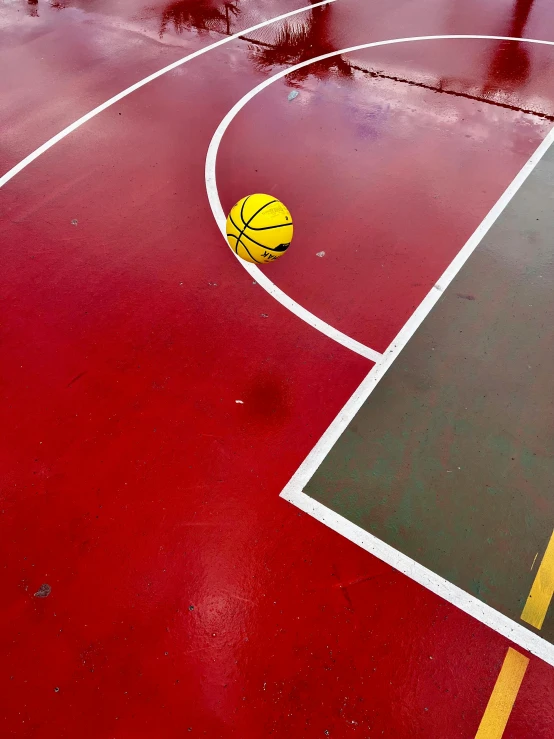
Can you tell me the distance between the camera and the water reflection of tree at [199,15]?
1220 cm

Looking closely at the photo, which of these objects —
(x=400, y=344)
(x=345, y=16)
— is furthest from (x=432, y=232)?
(x=345, y=16)

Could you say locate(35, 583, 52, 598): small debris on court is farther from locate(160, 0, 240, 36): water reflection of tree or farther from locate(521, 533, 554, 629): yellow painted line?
locate(160, 0, 240, 36): water reflection of tree

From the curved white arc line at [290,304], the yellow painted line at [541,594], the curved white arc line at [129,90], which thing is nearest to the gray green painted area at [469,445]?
the yellow painted line at [541,594]

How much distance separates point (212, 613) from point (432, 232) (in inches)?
233

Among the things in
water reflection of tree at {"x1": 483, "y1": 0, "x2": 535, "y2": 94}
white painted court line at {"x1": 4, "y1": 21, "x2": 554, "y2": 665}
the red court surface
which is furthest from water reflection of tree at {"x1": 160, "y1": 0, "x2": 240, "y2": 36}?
water reflection of tree at {"x1": 483, "y1": 0, "x2": 535, "y2": 94}

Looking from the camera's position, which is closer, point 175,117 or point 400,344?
point 400,344

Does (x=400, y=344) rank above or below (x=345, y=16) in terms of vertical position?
below

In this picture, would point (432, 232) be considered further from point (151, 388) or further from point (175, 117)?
point (175, 117)

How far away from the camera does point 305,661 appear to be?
4312 millimetres

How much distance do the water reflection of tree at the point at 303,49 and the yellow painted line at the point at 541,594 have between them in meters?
9.79

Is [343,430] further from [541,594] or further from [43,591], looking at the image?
[43,591]

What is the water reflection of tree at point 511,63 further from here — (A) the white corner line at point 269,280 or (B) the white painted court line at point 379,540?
(B) the white painted court line at point 379,540

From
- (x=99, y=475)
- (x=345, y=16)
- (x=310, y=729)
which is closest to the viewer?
(x=310, y=729)

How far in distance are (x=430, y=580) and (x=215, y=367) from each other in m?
3.22
